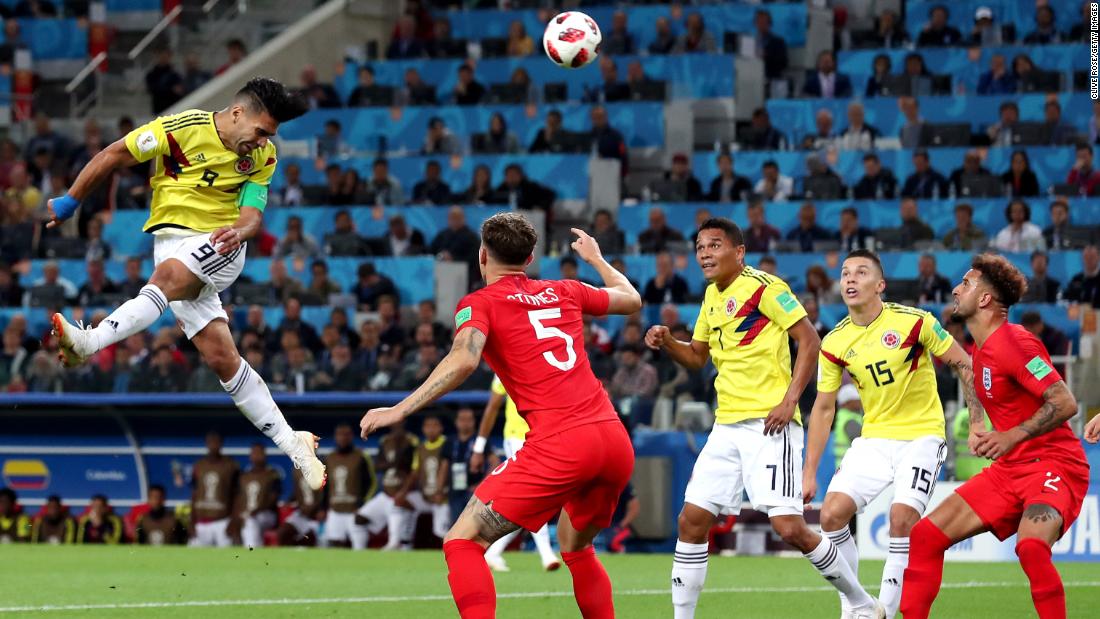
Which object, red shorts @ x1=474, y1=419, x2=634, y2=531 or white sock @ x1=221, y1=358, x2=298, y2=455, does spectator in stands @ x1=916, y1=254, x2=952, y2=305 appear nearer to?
white sock @ x1=221, y1=358, x2=298, y2=455

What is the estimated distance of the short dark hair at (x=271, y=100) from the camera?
10453mm

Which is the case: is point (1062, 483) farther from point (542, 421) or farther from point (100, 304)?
point (100, 304)

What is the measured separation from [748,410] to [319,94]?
1795 cm

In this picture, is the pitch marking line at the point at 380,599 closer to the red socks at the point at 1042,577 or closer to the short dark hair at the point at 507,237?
the red socks at the point at 1042,577

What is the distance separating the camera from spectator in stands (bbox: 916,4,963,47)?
24.9m

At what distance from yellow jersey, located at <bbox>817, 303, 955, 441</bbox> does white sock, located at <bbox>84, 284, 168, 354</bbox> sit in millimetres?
4207

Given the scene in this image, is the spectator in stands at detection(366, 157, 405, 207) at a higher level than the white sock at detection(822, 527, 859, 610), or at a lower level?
higher

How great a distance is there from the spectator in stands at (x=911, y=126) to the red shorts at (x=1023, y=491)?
1449 centimetres

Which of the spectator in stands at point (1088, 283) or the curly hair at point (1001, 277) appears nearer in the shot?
the curly hair at point (1001, 277)

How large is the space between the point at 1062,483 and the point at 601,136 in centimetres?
1614

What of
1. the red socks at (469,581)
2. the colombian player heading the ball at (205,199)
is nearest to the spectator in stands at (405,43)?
the colombian player heading the ball at (205,199)

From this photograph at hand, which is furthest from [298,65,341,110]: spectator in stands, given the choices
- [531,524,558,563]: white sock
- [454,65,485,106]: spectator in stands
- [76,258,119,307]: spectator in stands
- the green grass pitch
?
[531,524,558,563]: white sock

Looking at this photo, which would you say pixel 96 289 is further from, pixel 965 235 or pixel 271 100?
pixel 271 100

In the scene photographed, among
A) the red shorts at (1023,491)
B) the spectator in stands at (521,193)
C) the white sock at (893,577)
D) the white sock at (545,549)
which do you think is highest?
the spectator in stands at (521,193)
